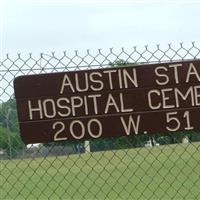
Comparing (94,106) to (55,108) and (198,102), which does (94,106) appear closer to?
(55,108)

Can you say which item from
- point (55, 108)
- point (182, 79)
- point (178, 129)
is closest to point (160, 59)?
Result: point (182, 79)

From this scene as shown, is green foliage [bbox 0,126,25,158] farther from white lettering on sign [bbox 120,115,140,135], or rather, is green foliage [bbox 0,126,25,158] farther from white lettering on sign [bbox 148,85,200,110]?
white lettering on sign [bbox 148,85,200,110]

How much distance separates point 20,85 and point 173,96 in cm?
149

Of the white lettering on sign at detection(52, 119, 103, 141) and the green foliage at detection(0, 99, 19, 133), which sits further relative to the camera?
the green foliage at detection(0, 99, 19, 133)

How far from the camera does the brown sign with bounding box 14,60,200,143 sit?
637cm

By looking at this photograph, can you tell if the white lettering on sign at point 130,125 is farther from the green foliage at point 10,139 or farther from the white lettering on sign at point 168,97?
the green foliage at point 10,139

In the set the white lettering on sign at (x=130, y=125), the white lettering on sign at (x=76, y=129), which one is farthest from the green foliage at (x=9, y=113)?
the white lettering on sign at (x=130, y=125)

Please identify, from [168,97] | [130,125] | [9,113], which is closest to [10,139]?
[9,113]

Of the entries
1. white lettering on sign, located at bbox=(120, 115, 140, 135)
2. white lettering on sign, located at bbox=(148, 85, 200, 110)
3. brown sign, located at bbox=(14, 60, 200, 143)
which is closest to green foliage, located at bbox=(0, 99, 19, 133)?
brown sign, located at bbox=(14, 60, 200, 143)

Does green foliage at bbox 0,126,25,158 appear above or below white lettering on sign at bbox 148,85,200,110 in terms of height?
below

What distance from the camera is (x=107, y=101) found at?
6.41 meters

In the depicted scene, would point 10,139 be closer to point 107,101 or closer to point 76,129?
point 76,129

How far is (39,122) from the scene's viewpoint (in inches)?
252

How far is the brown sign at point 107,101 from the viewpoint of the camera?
6.37 meters
